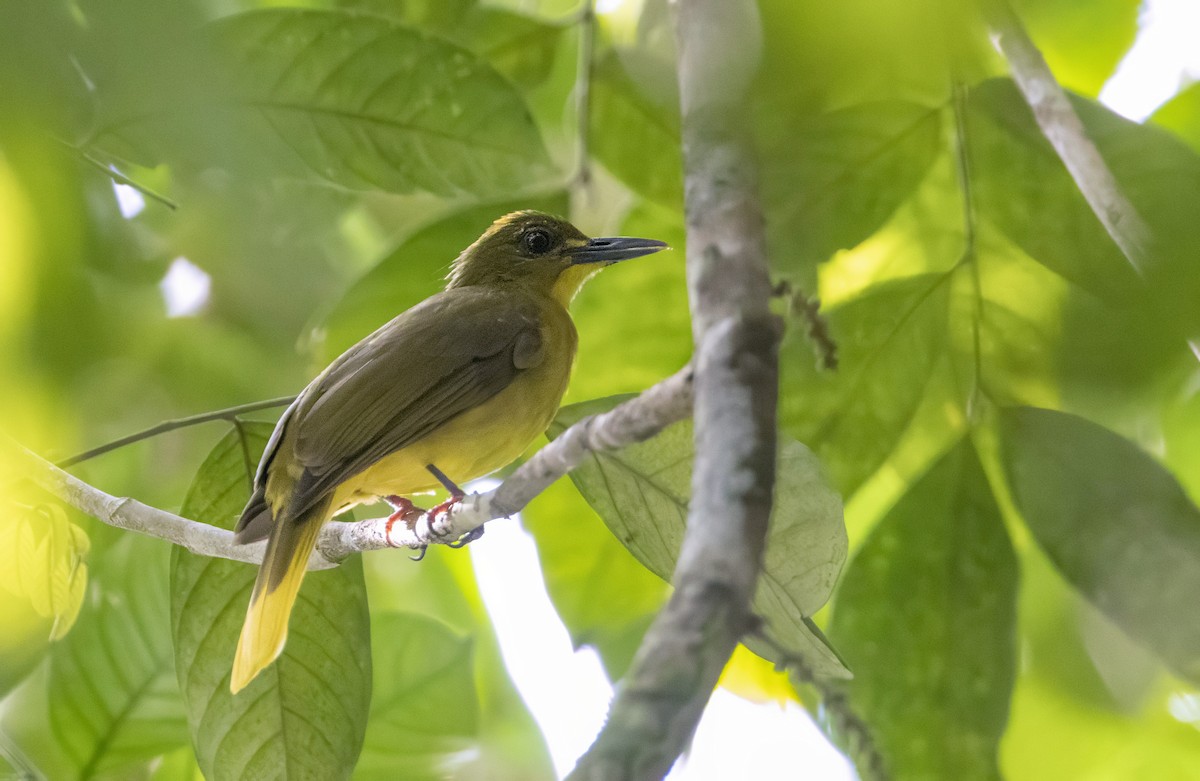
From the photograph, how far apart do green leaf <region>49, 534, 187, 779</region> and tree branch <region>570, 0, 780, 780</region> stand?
6.16ft

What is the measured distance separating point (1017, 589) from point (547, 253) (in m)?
1.92

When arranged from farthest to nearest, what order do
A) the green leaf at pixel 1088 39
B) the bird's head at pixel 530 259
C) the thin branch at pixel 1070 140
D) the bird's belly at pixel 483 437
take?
the bird's head at pixel 530 259 < the bird's belly at pixel 483 437 < the green leaf at pixel 1088 39 < the thin branch at pixel 1070 140

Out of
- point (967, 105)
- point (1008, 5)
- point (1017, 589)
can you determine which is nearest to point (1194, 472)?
point (1017, 589)

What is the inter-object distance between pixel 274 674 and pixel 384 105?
1146 millimetres

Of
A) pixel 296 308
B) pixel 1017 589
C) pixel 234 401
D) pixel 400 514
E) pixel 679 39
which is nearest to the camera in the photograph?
pixel 679 39

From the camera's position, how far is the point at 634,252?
8.75ft

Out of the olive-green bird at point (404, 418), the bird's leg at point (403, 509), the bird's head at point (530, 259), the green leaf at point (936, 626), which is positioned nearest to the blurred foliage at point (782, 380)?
the green leaf at point (936, 626)

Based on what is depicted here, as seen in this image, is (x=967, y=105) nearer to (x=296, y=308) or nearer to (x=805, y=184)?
(x=805, y=184)

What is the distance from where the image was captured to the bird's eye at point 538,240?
3.49 m

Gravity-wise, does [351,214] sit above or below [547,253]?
below

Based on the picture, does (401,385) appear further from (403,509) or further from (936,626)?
(936,626)

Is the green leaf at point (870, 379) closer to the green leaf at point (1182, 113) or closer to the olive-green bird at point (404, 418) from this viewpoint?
the green leaf at point (1182, 113)

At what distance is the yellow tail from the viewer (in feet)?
6.98

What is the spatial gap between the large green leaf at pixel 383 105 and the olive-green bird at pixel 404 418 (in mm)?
201
